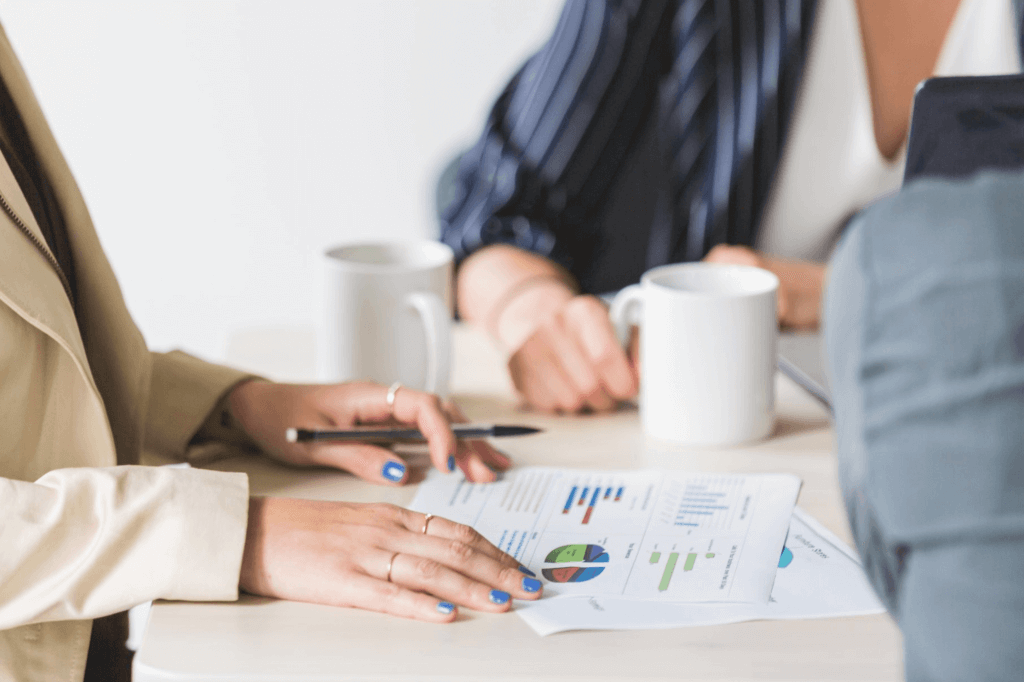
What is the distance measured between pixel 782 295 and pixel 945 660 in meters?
0.75

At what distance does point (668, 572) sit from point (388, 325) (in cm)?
36

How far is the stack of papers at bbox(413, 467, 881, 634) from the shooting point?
496 mm

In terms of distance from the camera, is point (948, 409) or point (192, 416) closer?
point (948, 409)

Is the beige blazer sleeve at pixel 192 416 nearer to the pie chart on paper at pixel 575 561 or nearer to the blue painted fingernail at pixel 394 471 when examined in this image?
the blue painted fingernail at pixel 394 471

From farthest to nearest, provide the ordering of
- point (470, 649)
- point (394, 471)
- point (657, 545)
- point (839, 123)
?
1. point (839, 123)
2. point (394, 471)
3. point (657, 545)
4. point (470, 649)

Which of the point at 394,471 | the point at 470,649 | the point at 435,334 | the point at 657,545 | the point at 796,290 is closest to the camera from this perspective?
the point at 470,649

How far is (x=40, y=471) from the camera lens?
614 millimetres

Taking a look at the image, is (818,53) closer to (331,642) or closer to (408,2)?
(331,642)

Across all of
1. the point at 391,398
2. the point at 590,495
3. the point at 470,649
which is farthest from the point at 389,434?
the point at 470,649

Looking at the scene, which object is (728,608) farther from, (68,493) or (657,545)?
(68,493)

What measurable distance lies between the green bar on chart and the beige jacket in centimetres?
23

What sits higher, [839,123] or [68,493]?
[839,123]

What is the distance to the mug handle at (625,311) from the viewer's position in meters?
0.81

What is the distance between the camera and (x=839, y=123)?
131 cm
